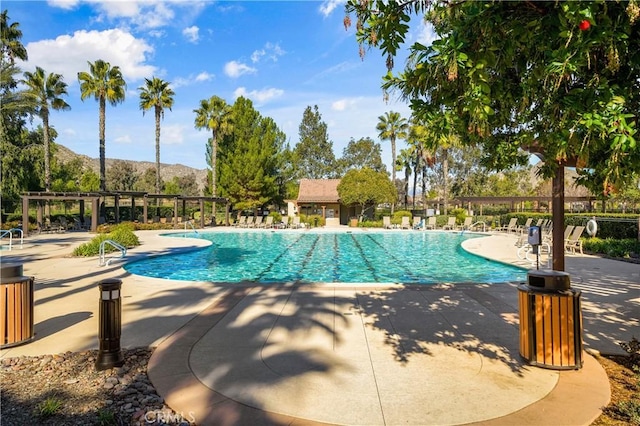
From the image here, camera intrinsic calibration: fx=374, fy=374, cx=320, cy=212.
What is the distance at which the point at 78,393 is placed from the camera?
11.4ft

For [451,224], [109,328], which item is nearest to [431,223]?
[451,224]

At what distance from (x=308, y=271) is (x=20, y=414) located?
31.1ft

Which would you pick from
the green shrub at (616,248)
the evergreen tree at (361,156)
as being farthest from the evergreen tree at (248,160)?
the green shrub at (616,248)

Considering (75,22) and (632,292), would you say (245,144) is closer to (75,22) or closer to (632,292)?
(75,22)

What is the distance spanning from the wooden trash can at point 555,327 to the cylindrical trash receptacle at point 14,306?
585 centimetres

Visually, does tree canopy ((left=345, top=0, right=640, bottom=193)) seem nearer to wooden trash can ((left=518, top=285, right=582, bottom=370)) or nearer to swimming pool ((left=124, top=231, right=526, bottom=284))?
wooden trash can ((left=518, top=285, right=582, bottom=370))

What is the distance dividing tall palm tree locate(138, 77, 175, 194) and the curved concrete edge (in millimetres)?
33175

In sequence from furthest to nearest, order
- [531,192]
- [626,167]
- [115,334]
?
[531,192] → [115,334] → [626,167]

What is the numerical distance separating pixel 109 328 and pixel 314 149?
5555 centimetres

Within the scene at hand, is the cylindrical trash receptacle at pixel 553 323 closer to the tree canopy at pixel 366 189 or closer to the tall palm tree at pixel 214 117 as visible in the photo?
the tree canopy at pixel 366 189

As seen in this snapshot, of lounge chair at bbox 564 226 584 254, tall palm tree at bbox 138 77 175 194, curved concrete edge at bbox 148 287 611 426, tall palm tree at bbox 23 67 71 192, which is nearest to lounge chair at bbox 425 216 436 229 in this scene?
lounge chair at bbox 564 226 584 254

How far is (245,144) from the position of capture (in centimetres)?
3784

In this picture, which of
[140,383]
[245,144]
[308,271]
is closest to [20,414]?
[140,383]

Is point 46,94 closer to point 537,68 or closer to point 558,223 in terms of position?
point 558,223
